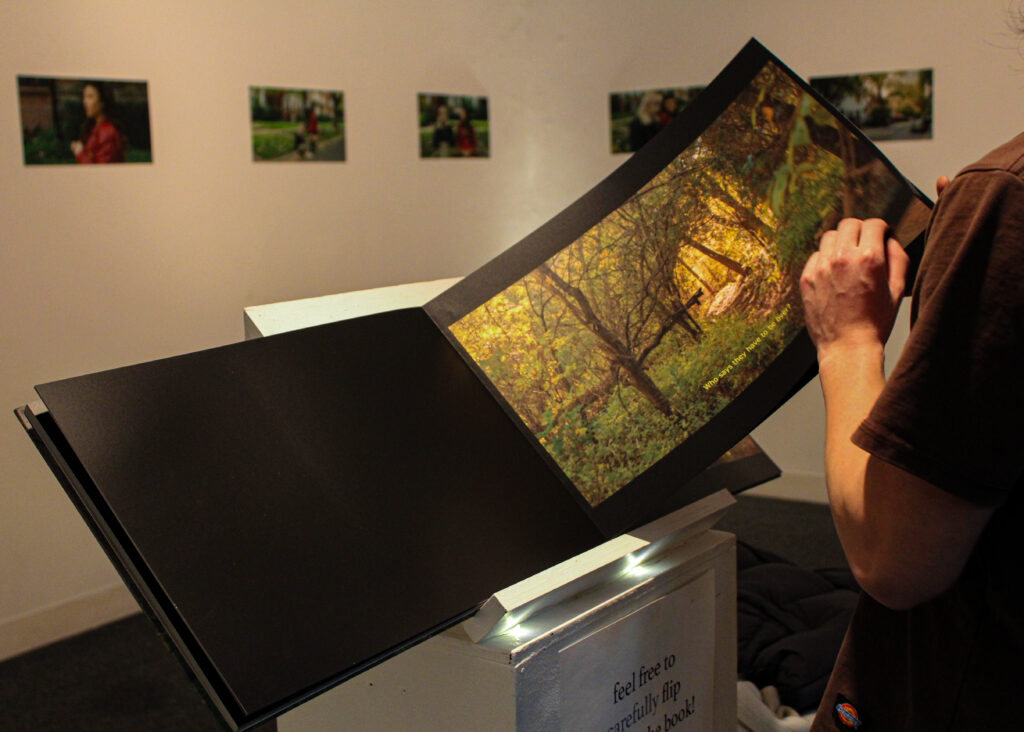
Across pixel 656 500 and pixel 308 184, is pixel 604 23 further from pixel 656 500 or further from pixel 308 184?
pixel 656 500

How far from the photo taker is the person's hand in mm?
1040

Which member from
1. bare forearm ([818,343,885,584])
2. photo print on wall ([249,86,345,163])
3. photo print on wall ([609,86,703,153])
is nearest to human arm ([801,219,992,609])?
bare forearm ([818,343,885,584])

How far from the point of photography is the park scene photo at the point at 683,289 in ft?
4.57

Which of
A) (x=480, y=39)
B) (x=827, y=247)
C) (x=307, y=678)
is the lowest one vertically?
(x=307, y=678)

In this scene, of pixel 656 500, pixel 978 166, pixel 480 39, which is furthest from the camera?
pixel 480 39

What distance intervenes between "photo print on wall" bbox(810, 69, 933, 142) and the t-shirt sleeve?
3.81 meters

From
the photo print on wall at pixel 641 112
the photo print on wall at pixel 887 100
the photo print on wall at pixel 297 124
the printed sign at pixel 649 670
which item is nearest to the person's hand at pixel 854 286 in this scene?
the printed sign at pixel 649 670

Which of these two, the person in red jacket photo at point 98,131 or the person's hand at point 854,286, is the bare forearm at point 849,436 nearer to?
the person's hand at point 854,286

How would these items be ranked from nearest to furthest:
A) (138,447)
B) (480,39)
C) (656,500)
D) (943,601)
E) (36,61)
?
1. (943,601)
2. (138,447)
3. (656,500)
4. (36,61)
5. (480,39)

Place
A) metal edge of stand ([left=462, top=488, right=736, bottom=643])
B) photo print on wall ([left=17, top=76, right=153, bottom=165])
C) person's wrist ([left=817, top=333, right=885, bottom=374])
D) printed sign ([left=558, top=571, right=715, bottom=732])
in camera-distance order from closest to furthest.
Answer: person's wrist ([left=817, top=333, right=885, bottom=374])
metal edge of stand ([left=462, top=488, right=736, bottom=643])
printed sign ([left=558, top=571, right=715, bottom=732])
photo print on wall ([left=17, top=76, right=153, bottom=165])

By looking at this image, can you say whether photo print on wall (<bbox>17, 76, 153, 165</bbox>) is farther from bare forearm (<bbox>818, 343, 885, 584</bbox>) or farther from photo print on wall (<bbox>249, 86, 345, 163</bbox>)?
bare forearm (<bbox>818, 343, 885, 584</bbox>)

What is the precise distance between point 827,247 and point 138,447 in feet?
2.77

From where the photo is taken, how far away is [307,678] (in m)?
0.97

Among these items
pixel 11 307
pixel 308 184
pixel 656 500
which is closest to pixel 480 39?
pixel 308 184
